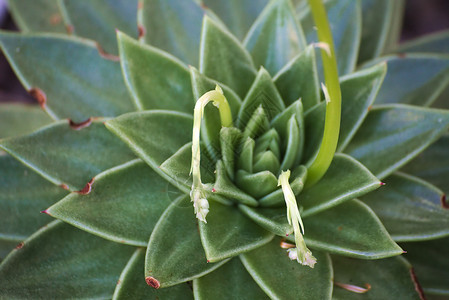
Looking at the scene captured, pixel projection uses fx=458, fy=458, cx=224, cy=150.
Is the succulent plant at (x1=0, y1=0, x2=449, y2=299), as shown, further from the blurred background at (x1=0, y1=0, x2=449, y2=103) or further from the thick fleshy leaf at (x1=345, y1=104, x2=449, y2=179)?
the blurred background at (x1=0, y1=0, x2=449, y2=103)

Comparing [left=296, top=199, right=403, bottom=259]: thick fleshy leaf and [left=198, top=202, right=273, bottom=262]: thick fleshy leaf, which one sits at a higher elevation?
[left=296, top=199, right=403, bottom=259]: thick fleshy leaf

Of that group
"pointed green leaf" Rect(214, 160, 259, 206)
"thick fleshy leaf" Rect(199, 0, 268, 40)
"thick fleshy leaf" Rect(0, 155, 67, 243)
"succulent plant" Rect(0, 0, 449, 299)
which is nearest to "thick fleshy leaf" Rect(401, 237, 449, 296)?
"succulent plant" Rect(0, 0, 449, 299)

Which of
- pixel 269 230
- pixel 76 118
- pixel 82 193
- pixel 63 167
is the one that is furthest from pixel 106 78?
pixel 269 230

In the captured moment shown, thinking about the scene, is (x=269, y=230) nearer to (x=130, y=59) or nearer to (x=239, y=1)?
(x=130, y=59)

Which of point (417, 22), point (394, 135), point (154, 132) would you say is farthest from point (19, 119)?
point (417, 22)

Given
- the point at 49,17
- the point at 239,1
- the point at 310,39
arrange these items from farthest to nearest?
the point at 49,17
the point at 239,1
the point at 310,39

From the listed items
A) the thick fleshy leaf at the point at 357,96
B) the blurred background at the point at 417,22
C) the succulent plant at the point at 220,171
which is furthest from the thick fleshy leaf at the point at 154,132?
the blurred background at the point at 417,22
